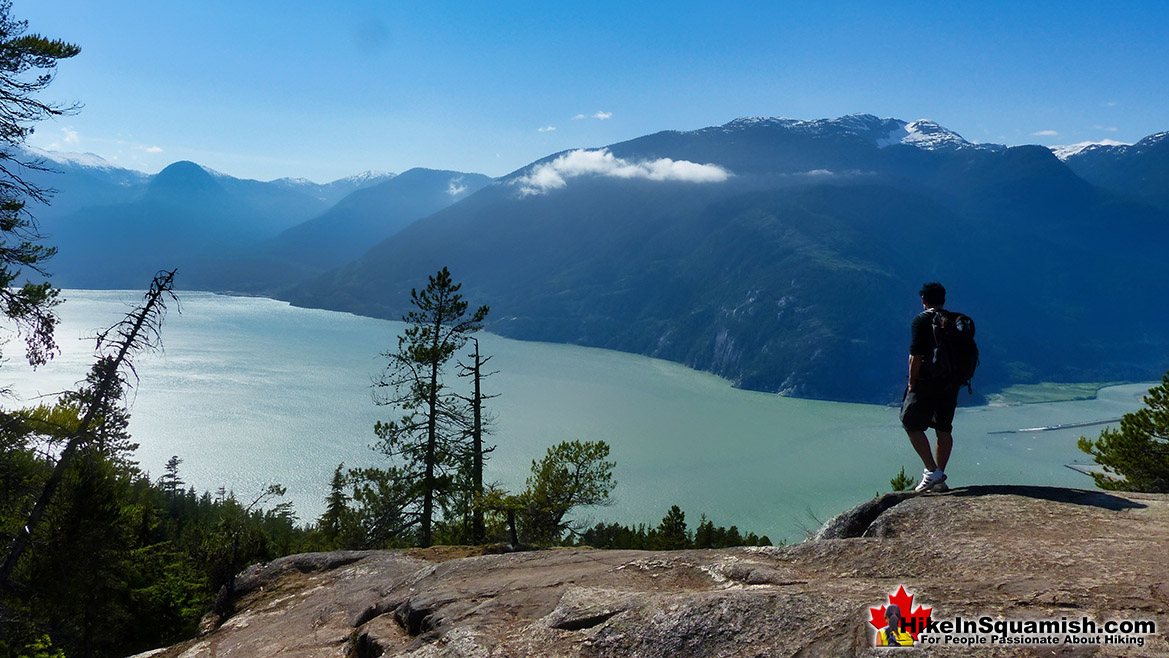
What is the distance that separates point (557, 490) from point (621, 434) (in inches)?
3540

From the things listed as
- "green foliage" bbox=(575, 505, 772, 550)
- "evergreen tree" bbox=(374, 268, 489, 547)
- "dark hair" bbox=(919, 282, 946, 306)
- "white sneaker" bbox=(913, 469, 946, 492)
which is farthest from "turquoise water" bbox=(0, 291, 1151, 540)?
"dark hair" bbox=(919, 282, 946, 306)

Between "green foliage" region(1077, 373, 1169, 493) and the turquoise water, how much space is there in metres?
55.5

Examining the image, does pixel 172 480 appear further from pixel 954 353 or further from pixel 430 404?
pixel 954 353

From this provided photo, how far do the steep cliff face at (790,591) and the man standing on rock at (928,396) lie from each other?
653 mm

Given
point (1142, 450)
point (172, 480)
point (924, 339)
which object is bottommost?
point (172, 480)

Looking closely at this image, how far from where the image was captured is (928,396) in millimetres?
8828

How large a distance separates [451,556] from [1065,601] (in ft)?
37.0

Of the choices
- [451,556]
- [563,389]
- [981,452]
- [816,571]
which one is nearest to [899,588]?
[816,571]

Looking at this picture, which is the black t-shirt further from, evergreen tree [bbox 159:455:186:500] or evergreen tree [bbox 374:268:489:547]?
evergreen tree [bbox 159:455:186:500]

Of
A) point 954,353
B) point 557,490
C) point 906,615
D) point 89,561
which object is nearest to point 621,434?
point 557,490

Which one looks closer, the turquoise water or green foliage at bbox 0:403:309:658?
green foliage at bbox 0:403:309:658

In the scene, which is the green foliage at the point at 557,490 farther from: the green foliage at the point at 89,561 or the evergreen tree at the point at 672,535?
the green foliage at the point at 89,561

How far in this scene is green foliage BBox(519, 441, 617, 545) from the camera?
25.8m

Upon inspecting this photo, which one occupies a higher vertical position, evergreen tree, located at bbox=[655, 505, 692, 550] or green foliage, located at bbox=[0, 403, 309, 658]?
green foliage, located at bbox=[0, 403, 309, 658]
